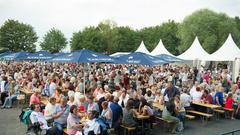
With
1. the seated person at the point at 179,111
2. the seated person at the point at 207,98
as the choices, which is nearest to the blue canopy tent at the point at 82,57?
the seated person at the point at 179,111

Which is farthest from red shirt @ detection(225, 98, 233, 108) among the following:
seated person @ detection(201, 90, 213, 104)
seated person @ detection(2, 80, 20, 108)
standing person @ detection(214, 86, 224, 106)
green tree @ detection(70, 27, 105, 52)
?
green tree @ detection(70, 27, 105, 52)

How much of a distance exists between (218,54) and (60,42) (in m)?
49.8

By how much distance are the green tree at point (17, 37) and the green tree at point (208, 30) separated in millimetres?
33055

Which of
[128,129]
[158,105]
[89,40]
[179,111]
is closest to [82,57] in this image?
[158,105]

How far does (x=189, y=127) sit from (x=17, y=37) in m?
60.4

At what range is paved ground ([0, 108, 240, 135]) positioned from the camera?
10516mm

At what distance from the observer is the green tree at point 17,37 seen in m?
64.6

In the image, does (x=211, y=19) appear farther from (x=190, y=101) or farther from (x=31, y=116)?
(x=31, y=116)

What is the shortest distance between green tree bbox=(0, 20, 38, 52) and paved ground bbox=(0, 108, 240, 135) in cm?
5476

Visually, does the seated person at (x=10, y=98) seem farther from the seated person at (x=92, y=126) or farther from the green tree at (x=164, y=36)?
the green tree at (x=164, y=36)

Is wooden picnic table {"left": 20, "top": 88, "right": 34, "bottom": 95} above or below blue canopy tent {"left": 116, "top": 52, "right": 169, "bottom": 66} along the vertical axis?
below

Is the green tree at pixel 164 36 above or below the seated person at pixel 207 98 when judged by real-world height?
above

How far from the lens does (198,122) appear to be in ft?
40.6

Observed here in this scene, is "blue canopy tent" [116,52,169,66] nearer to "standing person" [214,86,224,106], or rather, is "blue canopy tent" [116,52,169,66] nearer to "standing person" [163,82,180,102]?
"standing person" [163,82,180,102]
